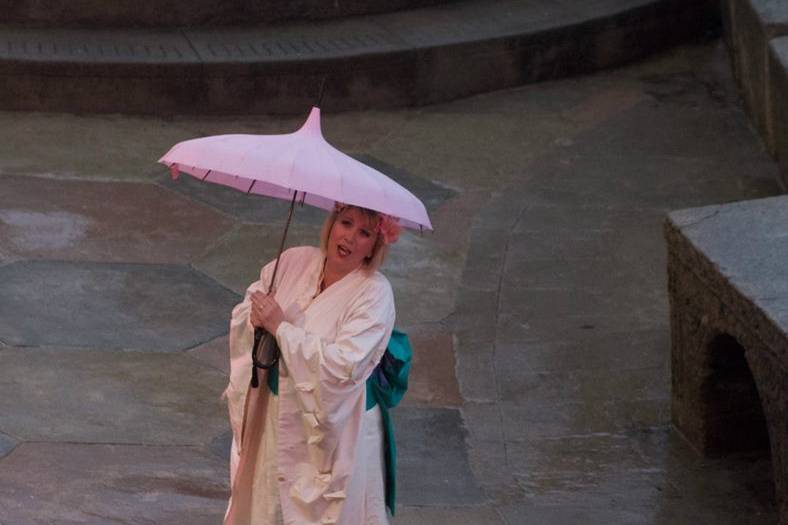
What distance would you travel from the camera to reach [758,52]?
984 cm

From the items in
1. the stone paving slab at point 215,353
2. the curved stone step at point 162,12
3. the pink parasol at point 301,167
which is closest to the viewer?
the pink parasol at point 301,167

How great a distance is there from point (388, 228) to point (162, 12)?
6.05 metres

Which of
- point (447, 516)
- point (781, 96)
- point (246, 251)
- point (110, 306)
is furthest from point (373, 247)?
point (781, 96)

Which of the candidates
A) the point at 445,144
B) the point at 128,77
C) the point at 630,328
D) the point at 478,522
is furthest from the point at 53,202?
the point at 478,522

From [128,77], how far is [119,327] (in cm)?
291

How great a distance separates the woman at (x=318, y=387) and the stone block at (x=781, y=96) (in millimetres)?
4705

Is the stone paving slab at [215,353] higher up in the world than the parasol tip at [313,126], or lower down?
lower down

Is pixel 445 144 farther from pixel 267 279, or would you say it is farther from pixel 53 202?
pixel 267 279

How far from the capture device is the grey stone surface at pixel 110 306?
7184mm

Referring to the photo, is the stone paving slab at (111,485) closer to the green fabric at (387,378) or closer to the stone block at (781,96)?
the green fabric at (387,378)

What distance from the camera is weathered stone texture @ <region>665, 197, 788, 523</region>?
5570 millimetres

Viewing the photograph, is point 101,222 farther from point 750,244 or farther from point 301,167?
point 301,167

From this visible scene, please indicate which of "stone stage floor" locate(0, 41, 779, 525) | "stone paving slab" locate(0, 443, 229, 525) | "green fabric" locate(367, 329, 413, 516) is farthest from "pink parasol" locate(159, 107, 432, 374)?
"stone stage floor" locate(0, 41, 779, 525)

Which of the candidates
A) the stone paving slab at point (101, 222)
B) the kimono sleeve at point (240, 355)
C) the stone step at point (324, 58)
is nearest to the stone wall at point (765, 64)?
the stone step at point (324, 58)
